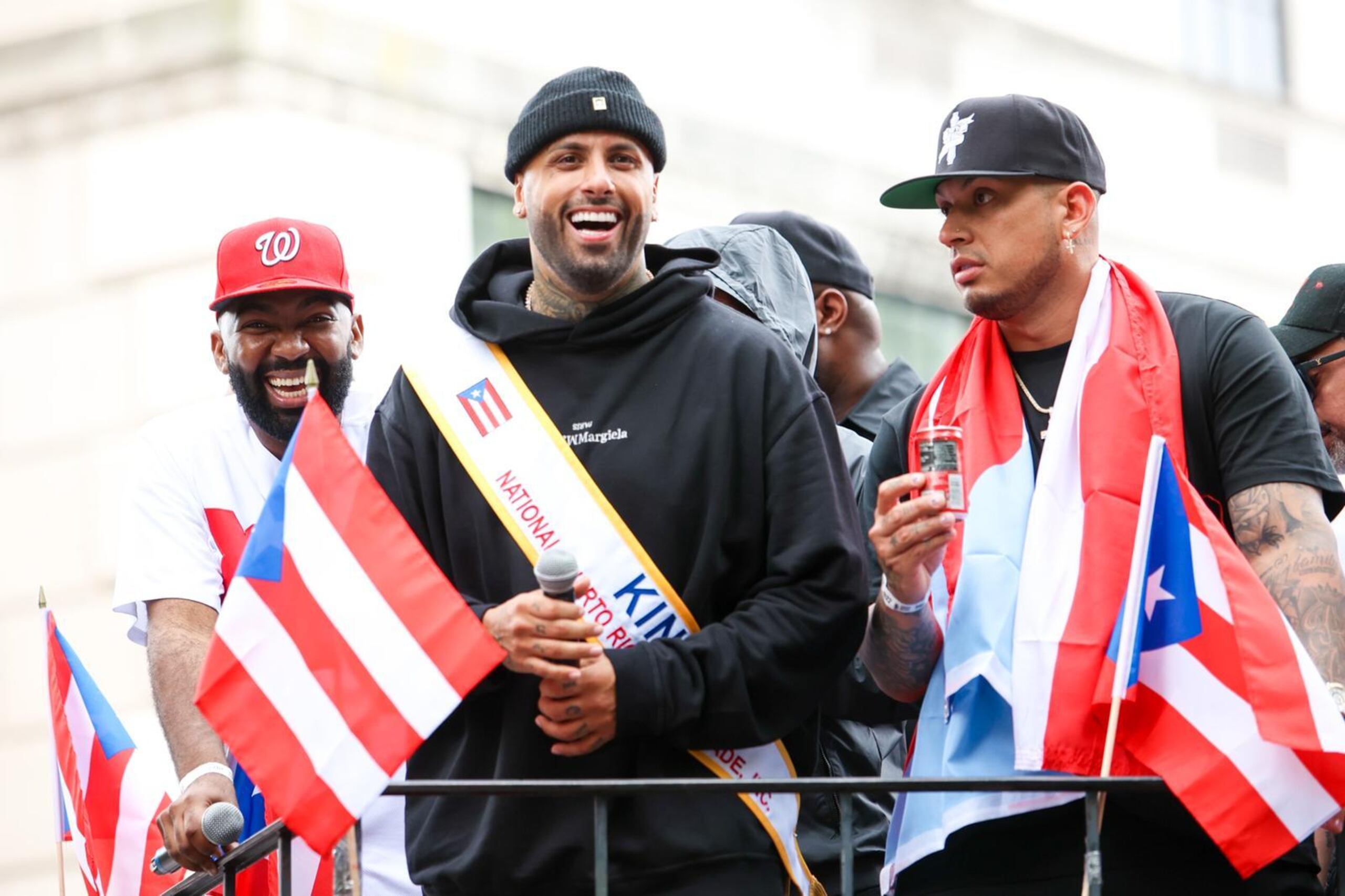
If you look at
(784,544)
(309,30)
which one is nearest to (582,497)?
(784,544)

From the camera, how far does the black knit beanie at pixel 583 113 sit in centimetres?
495

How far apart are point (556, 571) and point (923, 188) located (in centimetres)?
149

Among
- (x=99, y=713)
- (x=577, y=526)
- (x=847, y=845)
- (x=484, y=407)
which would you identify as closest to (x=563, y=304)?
(x=484, y=407)

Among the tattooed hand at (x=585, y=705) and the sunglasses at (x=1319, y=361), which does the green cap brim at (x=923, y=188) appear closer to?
the sunglasses at (x=1319, y=361)

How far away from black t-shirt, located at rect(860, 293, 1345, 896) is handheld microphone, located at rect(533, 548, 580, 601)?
3.31 ft

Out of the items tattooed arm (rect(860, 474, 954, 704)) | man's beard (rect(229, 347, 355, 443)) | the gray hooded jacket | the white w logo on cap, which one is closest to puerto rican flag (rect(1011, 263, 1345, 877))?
tattooed arm (rect(860, 474, 954, 704))

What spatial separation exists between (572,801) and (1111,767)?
1048 millimetres

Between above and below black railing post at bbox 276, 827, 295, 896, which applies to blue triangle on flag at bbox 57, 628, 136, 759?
above

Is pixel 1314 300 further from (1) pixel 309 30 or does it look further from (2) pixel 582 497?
(1) pixel 309 30

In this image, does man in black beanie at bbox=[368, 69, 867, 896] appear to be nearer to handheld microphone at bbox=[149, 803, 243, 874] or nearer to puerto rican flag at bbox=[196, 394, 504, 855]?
puerto rican flag at bbox=[196, 394, 504, 855]

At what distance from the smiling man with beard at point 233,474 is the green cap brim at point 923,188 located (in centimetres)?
139

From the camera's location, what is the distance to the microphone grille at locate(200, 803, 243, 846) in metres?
4.88

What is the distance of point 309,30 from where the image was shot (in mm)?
11602

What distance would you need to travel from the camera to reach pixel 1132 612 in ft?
14.5
